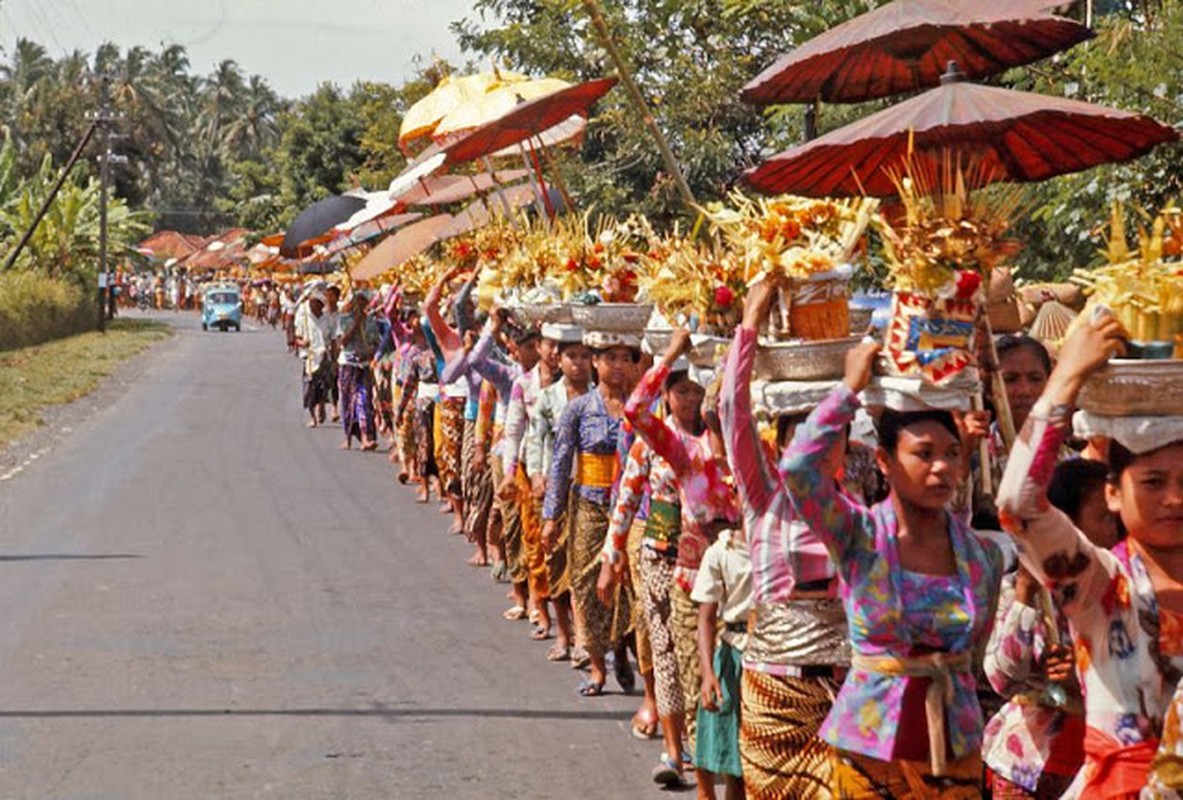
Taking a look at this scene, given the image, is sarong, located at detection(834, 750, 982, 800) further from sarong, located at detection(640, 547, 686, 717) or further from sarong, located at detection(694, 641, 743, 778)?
sarong, located at detection(640, 547, 686, 717)

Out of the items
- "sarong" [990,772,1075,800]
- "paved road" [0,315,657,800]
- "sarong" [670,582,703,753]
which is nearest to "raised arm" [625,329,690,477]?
"sarong" [670,582,703,753]

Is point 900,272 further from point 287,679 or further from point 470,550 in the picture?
point 470,550

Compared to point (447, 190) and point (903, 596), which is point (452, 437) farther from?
point (903, 596)

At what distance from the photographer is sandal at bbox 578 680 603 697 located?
1002cm

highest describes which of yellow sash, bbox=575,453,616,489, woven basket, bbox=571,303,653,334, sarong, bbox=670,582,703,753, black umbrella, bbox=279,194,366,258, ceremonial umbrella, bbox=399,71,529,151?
ceremonial umbrella, bbox=399,71,529,151

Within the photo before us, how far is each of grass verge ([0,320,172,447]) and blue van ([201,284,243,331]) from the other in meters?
6.69

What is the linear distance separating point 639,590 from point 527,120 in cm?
467

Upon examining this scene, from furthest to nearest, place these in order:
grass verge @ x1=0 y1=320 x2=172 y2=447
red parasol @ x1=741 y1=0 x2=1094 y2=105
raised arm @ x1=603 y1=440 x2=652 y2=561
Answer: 1. grass verge @ x1=0 y1=320 x2=172 y2=447
2. red parasol @ x1=741 y1=0 x2=1094 y2=105
3. raised arm @ x1=603 y1=440 x2=652 y2=561

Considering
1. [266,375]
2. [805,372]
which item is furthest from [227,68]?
[805,372]

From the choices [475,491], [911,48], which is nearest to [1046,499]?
[911,48]

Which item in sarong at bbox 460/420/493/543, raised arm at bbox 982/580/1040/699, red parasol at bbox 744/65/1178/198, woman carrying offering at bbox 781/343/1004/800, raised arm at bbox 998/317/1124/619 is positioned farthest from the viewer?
sarong at bbox 460/420/493/543

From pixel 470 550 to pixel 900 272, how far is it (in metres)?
10.2

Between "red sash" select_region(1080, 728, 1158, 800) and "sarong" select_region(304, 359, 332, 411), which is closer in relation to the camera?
"red sash" select_region(1080, 728, 1158, 800)

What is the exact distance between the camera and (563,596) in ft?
36.2
